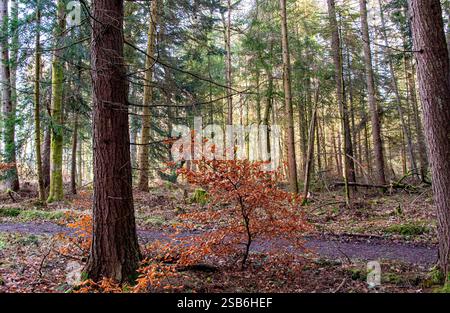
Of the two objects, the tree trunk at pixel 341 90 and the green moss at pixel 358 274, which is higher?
the tree trunk at pixel 341 90

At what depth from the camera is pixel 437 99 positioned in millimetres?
4789

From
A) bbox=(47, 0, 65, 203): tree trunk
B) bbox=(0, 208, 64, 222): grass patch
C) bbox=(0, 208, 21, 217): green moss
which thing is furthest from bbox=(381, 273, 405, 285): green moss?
bbox=(47, 0, 65, 203): tree trunk

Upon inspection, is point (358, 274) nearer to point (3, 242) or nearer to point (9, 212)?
point (3, 242)

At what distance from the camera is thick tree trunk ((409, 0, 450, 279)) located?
4.71 metres

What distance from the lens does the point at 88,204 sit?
42.1 feet

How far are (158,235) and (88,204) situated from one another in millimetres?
5068

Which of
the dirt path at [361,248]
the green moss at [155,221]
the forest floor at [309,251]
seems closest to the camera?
the forest floor at [309,251]

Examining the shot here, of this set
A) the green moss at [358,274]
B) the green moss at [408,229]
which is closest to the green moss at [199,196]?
the green moss at [408,229]

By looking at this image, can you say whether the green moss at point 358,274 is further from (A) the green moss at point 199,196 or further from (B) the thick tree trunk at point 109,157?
(A) the green moss at point 199,196

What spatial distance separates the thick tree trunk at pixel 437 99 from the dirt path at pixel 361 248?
6.23ft

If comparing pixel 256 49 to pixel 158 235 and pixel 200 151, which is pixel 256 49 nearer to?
pixel 158 235

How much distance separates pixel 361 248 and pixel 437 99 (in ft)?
13.5

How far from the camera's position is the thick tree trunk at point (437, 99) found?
15.4ft

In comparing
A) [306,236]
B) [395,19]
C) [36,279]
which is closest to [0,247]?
[36,279]
